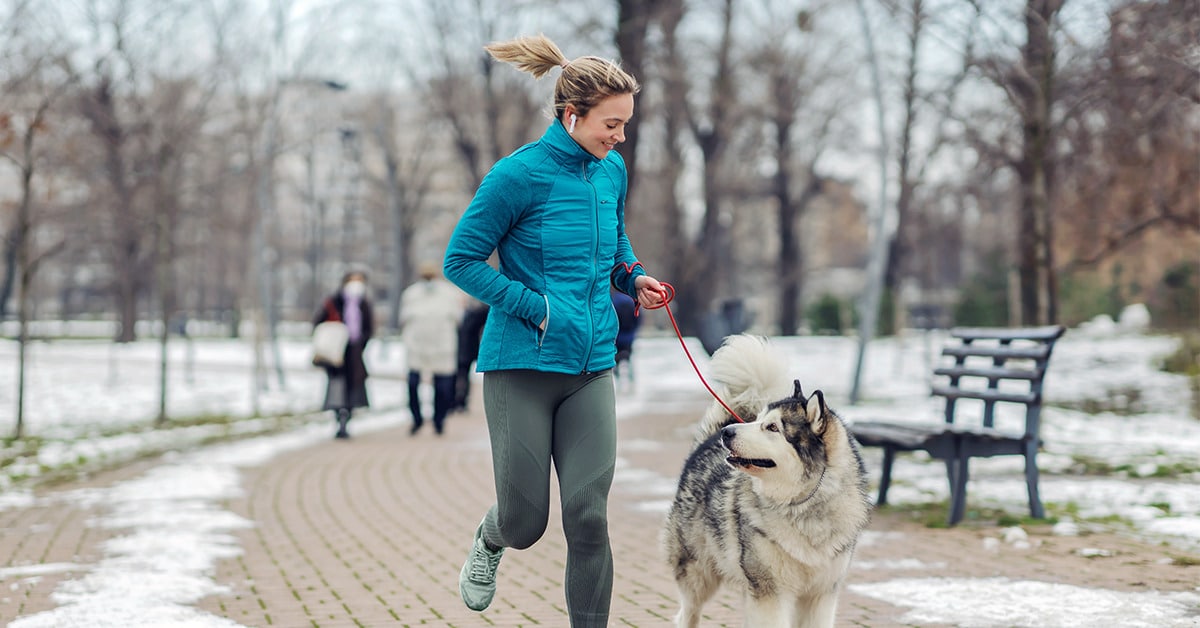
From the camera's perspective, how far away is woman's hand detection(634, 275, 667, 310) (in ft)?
13.1

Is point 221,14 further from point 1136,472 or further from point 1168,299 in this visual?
point 1168,299

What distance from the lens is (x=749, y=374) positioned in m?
4.57

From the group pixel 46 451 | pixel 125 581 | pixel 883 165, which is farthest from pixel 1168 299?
pixel 125 581

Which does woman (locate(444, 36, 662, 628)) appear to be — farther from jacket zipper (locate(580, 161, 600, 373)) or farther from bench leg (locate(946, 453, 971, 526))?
bench leg (locate(946, 453, 971, 526))

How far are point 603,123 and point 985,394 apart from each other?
5.38 meters

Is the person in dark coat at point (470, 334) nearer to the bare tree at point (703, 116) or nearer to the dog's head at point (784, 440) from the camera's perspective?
the dog's head at point (784, 440)

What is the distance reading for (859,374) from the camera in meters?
17.8

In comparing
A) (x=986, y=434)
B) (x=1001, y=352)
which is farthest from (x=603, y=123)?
(x=1001, y=352)

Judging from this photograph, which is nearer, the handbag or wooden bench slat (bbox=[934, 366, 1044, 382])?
wooden bench slat (bbox=[934, 366, 1044, 382])

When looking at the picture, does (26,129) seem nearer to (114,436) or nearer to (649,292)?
(114,436)

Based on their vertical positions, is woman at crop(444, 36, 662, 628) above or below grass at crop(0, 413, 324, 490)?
above

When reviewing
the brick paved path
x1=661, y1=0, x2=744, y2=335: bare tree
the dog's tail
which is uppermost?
x1=661, y1=0, x2=744, y2=335: bare tree

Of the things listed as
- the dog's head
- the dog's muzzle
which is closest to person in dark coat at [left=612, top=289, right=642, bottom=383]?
the dog's head

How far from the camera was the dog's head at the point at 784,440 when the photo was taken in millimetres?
3980
